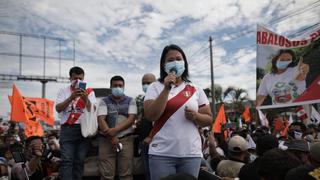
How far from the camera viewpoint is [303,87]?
5895 millimetres

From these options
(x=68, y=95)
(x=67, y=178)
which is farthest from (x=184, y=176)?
(x=68, y=95)

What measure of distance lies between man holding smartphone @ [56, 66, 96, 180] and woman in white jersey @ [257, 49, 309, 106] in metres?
3.75

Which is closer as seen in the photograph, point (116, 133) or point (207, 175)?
point (207, 175)

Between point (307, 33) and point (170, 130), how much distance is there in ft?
15.0

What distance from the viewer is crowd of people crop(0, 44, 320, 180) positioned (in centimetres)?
258

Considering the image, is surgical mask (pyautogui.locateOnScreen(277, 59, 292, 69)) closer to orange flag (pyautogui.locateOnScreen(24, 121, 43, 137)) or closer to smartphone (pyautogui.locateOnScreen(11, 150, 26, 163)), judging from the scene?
smartphone (pyautogui.locateOnScreen(11, 150, 26, 163))

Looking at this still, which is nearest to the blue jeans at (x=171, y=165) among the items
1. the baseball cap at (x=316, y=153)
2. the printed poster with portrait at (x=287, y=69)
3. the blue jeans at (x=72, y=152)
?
the baseball cap at (x=316, y=153)

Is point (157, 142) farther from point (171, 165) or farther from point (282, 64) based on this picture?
point (282, 64)

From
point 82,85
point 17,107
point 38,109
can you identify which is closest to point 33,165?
point 82,85

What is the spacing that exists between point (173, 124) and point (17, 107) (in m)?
6.74

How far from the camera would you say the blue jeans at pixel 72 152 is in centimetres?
385

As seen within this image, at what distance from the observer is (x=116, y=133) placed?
12.9 ft

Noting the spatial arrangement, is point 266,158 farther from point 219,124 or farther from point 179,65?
point 219,124

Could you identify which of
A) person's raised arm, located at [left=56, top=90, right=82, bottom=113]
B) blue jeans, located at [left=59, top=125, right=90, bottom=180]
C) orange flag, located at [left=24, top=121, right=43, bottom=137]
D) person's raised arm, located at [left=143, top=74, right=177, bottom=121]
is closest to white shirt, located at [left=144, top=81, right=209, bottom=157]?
person's raised arm, located at [left=143, top=74, right=177, bottom=121]
